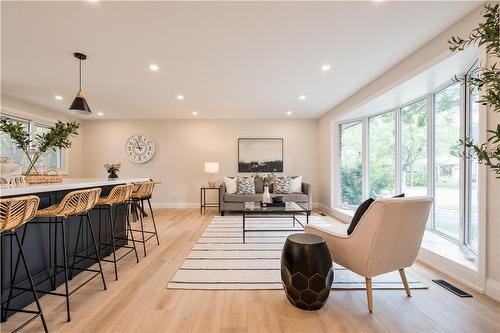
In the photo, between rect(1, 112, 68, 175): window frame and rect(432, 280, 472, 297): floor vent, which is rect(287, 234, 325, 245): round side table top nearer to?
rect(432, 280, 472, 297): floor vent

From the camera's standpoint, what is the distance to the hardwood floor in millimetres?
1652

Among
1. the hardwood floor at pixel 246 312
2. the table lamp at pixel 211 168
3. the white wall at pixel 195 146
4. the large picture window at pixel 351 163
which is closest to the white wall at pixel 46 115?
the white wall at pixel 195 146

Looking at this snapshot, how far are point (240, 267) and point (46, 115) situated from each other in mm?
5693

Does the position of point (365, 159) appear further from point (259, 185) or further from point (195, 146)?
point (195, 146)

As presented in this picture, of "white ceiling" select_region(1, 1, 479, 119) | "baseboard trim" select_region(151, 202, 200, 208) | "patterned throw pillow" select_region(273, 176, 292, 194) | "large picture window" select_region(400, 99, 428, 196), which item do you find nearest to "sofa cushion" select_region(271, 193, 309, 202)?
"patterned throw pillow" select_region(273, 176, 292, 194)

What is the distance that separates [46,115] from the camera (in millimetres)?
5238

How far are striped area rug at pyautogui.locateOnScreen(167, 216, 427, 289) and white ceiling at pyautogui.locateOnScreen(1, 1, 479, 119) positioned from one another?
2485 mm

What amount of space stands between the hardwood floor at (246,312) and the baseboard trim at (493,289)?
0.08 m

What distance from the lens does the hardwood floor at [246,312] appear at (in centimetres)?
165

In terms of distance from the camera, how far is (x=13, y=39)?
96.9 inches

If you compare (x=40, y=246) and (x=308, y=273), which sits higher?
(x=40, y=246)

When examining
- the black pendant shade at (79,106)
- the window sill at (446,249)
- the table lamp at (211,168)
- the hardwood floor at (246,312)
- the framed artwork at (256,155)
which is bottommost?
the hardwood floor at (246,312)

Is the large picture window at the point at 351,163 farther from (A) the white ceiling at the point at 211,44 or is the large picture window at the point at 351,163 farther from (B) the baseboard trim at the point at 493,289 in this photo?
(B) the baseboard trim at the point at 493,289

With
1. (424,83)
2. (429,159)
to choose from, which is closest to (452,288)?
(429,159)
